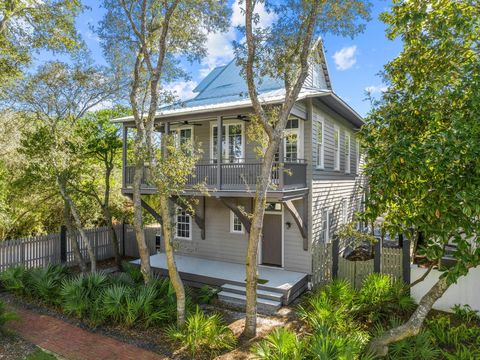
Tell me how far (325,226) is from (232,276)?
4.45m

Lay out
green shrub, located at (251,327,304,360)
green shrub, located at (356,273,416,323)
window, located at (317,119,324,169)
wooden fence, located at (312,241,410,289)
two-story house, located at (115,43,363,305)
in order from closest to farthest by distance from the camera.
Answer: green shrub, located at (251,327,304,360) → green shrub, located at (356,273,416,323) → wooden fence, located at (312,241,410,289) → two-story house, located at (115,43,363,305) → window, located at (317,119,324,169)

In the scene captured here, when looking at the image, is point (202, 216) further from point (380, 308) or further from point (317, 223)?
point (380, 308)

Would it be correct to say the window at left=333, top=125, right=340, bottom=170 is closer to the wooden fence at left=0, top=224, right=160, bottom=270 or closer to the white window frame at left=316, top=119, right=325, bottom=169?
the white window frame at left=316, top=119, right=325, bottom=169

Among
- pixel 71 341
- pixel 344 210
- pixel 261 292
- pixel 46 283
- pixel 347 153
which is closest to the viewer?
pixel 71 341

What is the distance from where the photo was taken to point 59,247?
520 inches

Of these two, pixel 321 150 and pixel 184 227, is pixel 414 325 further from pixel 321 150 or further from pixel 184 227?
pixel 184 227

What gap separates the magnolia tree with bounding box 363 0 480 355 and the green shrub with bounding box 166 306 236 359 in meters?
3.10

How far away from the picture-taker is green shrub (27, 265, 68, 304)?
29.8 feet

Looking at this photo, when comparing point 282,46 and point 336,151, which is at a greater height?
point 282,46

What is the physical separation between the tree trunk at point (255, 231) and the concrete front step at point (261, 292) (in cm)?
214

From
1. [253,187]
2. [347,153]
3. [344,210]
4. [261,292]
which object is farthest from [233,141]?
[344,210]

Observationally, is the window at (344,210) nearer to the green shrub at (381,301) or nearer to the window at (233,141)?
the window at (233,141)

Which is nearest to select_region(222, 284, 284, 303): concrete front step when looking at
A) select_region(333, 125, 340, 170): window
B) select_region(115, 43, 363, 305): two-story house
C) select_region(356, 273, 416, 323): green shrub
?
select_region(115, 43, 363, 305): two-story house

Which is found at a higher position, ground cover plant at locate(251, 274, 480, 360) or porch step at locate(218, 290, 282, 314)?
ground cover plant at locate(251, 274, 480, 360)
